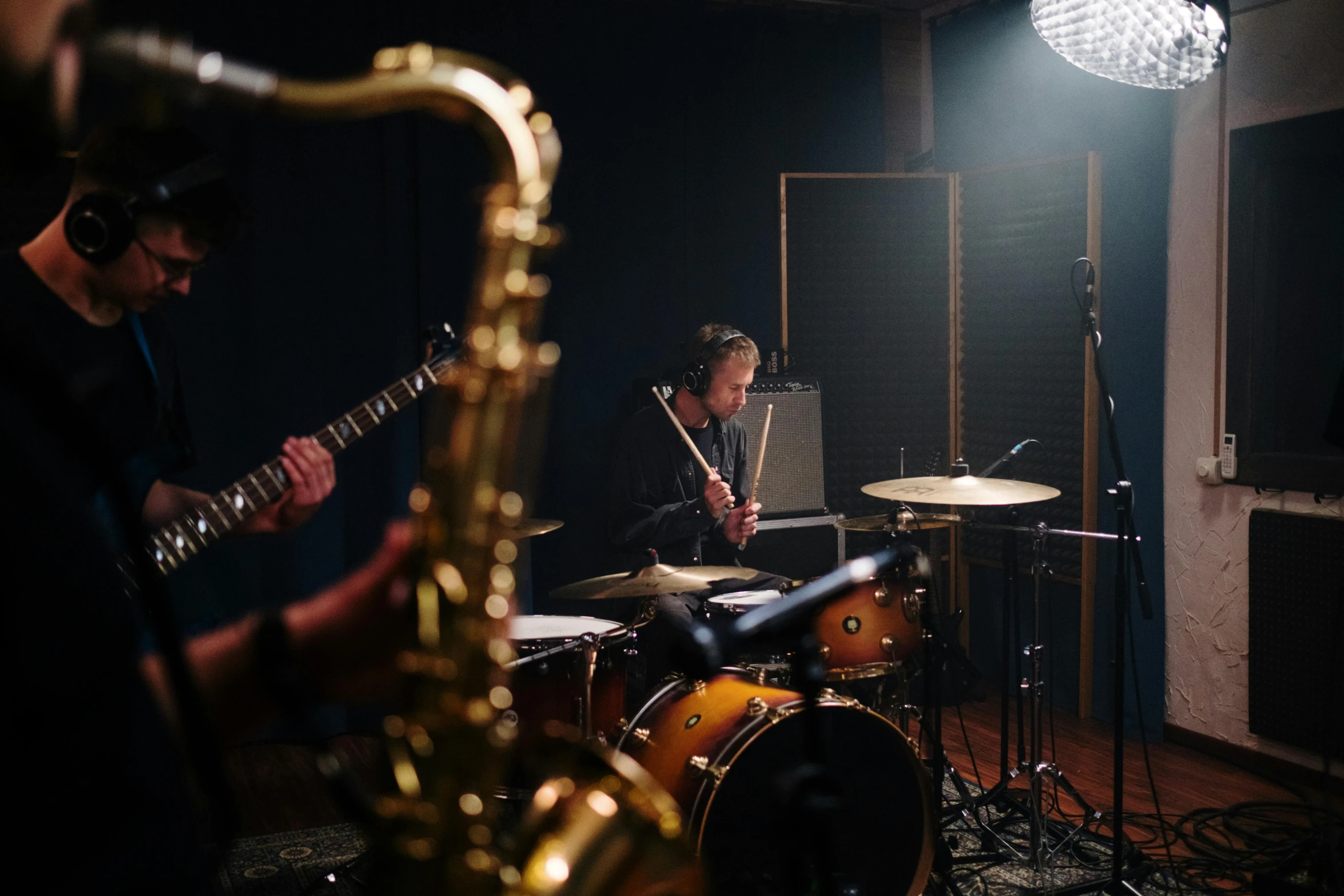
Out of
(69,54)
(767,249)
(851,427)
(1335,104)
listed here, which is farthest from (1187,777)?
(69,54)

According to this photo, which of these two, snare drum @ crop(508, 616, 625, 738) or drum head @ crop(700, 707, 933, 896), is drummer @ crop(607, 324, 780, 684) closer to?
snare drum @ crop(508, 616, 625, 738)

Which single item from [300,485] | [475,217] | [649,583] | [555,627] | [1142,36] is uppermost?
[1142,36]

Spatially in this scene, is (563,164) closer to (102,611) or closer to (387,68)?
(387,68)

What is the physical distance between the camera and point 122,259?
215cm

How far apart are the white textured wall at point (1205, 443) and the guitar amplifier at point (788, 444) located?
1419 millimetres

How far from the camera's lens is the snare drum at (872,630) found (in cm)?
325

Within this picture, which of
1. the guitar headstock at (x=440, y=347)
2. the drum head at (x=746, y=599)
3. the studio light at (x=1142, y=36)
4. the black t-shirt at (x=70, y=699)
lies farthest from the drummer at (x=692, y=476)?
the black t-shirt at (x=70, y=699)

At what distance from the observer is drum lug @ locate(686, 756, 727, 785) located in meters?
2.55

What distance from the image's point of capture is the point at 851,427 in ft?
17.7

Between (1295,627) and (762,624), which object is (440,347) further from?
(1295,627)

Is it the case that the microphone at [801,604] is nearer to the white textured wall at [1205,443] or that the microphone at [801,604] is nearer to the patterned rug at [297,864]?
the patterned rug at [297,864]

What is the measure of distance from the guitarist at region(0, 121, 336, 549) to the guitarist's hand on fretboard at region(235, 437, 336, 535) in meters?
0.27

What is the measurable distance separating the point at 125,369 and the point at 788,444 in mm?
3112

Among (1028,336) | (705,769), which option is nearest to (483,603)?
(705,769)
